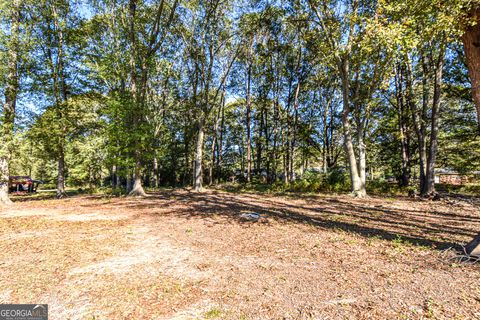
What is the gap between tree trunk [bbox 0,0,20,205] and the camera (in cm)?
1143

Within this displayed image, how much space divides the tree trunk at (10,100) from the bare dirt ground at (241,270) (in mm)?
7296

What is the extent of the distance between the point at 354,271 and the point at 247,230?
10.1 feet

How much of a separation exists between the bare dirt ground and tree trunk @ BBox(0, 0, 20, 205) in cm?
730

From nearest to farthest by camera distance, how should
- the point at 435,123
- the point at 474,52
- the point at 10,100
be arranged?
the point at 474,52 < the point at 10,100 < the point at 435,123

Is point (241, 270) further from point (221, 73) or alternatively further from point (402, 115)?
point (221, 73)

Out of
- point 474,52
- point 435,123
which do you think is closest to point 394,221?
point 474,52

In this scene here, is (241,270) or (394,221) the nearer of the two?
(241,270)

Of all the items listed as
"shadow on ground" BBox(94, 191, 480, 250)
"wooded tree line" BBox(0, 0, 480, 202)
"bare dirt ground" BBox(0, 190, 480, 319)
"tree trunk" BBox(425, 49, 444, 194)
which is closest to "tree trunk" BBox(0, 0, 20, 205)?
→ "wooded tree line" BBox(0, 0, 480, 202)

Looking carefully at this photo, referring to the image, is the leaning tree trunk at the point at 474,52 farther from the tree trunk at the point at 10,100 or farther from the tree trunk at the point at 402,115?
the tree trunk at the point at 10,100

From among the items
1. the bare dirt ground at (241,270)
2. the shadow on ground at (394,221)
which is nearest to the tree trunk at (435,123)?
the shadow on ground at (394,221)

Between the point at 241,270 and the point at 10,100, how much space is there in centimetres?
1643

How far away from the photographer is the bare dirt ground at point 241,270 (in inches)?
105

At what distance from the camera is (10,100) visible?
40.3 ft

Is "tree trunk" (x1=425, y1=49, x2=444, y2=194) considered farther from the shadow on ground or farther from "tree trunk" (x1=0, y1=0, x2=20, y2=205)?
"tree trunk" (x1=0, y1=0, x2=20, y2=205)
